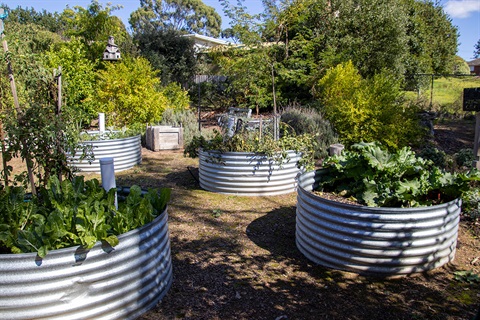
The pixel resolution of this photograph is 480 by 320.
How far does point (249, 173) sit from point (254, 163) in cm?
18

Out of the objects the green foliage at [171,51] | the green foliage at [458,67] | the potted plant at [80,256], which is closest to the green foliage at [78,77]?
the green foliage at [171,51]

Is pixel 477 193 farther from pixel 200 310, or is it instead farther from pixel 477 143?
pixel 200 310

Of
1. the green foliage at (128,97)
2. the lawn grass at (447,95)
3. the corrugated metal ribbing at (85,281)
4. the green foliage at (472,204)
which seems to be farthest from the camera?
the lawn grass at (447,95)

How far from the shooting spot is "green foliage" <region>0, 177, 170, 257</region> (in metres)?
2.62

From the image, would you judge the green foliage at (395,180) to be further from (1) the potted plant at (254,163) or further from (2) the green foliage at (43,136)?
(2) the green foliage at (43,136)

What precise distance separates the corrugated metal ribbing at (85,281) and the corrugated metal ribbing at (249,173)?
323cm

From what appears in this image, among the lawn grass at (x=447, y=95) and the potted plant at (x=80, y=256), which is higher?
the lawn grass at (x=447, y=95)

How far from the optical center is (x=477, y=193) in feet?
17.1

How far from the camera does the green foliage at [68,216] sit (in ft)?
8.59

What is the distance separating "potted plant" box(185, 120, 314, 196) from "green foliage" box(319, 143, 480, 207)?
1762 mm

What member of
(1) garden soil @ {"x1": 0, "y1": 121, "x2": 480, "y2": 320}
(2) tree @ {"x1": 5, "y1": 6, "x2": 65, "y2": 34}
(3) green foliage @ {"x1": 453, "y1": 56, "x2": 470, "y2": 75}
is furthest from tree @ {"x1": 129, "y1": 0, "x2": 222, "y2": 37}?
(1) garden soil @ {"x1": 0, "y1": 121, "x2": 480, "y2": 320}

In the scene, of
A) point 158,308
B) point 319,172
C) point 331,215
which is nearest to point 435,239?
point 331,215

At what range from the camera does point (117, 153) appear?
812 cm

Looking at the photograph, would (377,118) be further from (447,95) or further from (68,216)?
(447,95)
